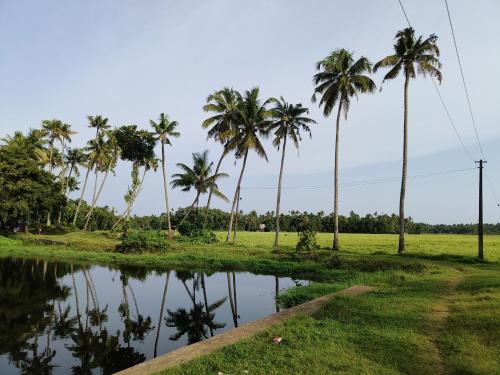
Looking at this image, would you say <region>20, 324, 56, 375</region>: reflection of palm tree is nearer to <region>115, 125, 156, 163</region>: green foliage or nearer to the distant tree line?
<region>115, 125, 156, 163</region>: green foliage

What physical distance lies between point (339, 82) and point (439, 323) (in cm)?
2611

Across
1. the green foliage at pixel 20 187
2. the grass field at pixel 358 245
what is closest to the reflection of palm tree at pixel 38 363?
the grass field at pixel 358 245

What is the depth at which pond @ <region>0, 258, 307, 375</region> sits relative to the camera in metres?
8.91

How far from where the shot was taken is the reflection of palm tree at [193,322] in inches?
430

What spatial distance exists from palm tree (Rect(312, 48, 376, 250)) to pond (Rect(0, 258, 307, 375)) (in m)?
16.8

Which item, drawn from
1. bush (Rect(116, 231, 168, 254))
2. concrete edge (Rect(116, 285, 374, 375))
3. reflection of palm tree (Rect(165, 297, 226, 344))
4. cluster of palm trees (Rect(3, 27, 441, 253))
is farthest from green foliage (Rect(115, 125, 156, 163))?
concrete edge (Rect(116, 285, 374, 375))

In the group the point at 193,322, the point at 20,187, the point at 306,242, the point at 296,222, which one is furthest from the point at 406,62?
the point at 296,222

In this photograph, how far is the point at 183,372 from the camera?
639cm

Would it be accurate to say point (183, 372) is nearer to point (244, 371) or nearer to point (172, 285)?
point (244, 371)

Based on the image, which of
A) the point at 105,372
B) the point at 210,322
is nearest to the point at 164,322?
the point at 210,322

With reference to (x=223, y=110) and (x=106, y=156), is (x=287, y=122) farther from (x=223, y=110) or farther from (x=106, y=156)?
(x=106, y=156)

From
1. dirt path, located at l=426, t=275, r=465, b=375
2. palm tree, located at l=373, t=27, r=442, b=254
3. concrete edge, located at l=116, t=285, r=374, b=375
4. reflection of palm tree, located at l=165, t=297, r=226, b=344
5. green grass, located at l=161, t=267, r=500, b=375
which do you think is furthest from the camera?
palm tree, located at l=373, t=27, r=442, b=254

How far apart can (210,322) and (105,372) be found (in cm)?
487

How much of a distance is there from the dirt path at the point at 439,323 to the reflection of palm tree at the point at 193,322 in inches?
234
